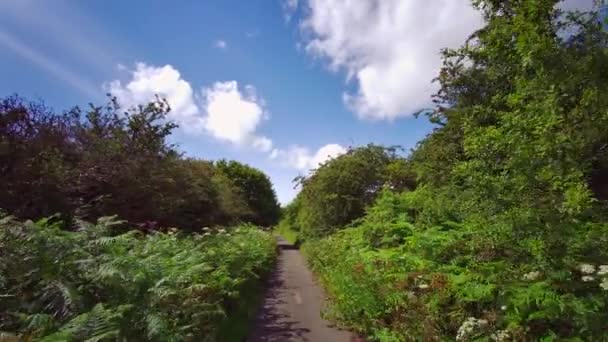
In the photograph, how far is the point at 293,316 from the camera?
9352 millimetres

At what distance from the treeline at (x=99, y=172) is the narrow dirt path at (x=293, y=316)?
4096 millimetres

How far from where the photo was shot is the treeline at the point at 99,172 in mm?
10672

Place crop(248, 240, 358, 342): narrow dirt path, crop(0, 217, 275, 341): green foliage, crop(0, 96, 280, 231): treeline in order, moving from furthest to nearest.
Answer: crop(0, 96, 280, 231): treeline → crop(248, 240, 358, 342): narrow dirt path → crop(0, 217, 275, 341): green foliage

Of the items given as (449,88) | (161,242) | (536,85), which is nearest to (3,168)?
(161,242)

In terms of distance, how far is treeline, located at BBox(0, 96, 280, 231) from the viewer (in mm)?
10672

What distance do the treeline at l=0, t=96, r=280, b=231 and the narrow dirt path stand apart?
410 centimetres

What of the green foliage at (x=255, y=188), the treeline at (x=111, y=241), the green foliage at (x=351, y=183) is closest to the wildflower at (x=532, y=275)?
the treeline at (x=111, y=241)

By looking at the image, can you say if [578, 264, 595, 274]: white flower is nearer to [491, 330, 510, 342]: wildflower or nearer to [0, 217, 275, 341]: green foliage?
[491, 330, 510, 342]: wildflower

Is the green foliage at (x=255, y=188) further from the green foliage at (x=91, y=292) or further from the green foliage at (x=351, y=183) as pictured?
the green foliage at (x=91, y=292)

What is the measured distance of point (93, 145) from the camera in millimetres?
14133

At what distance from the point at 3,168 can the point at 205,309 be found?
25.5 feet

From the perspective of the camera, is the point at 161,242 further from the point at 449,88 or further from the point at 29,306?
the point at 449,88

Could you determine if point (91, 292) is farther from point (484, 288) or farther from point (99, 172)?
point (99, 172)

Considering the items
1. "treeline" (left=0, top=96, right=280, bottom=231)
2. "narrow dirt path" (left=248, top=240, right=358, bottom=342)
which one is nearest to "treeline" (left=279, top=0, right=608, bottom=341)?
"narrow dirt path" (left=248, top=240, right=358, bottom=342)
